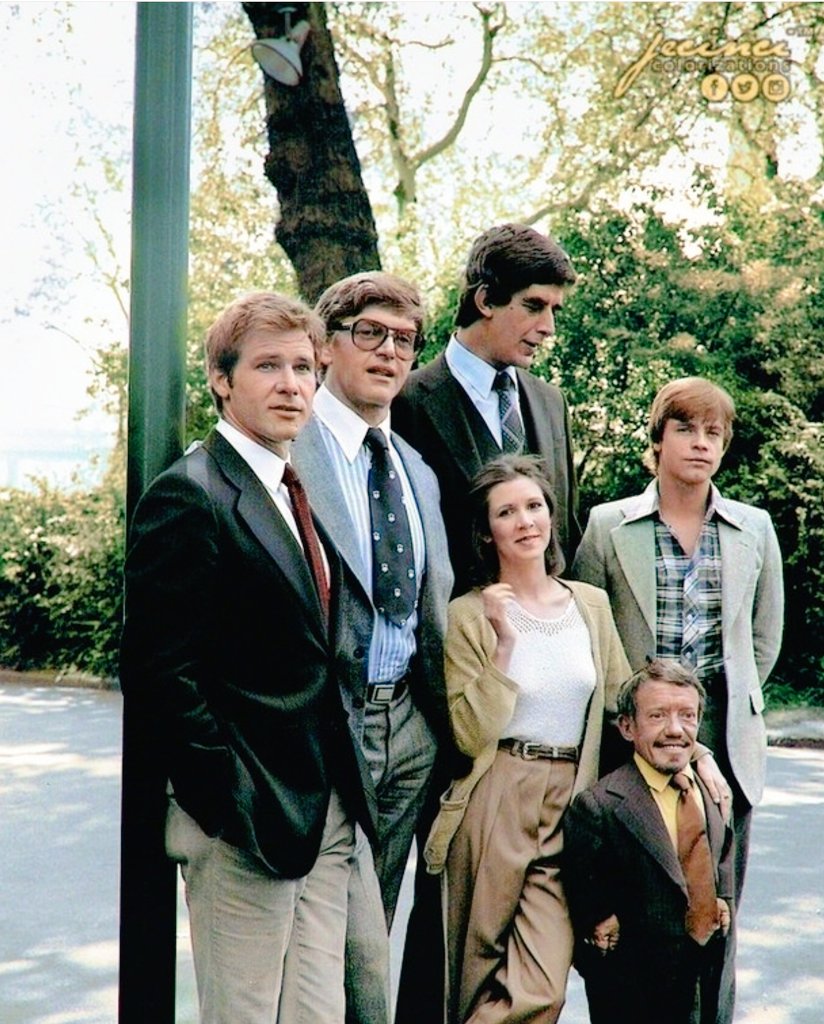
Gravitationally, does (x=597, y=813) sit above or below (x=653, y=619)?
below

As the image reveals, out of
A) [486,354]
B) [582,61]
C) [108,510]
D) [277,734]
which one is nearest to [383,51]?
[582,61]

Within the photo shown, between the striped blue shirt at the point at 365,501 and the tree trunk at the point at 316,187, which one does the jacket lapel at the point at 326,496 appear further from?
the tree trunk at the point at 316,187

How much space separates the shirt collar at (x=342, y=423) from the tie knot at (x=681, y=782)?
1.06m

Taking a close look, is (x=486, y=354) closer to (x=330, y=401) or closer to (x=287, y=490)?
(x=330, y=401)

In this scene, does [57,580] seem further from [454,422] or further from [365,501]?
[365,501]

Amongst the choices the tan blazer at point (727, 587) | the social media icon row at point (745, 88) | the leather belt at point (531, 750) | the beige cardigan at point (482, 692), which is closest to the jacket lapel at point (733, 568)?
the tan blazer at point (727, 587)

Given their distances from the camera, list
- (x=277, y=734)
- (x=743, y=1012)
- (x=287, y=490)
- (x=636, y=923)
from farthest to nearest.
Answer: (x=743, y=1012), (x=636, y=923), (x=287, y=490), (x=277, y=734)

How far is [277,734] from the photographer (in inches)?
103

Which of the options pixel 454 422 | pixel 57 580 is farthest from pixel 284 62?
pixel 454 422

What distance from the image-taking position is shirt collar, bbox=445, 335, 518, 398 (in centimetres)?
356

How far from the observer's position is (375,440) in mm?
3189

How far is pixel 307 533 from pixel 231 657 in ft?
1.06

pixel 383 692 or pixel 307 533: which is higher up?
pixel 307 533

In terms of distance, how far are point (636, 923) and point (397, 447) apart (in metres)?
1.21
